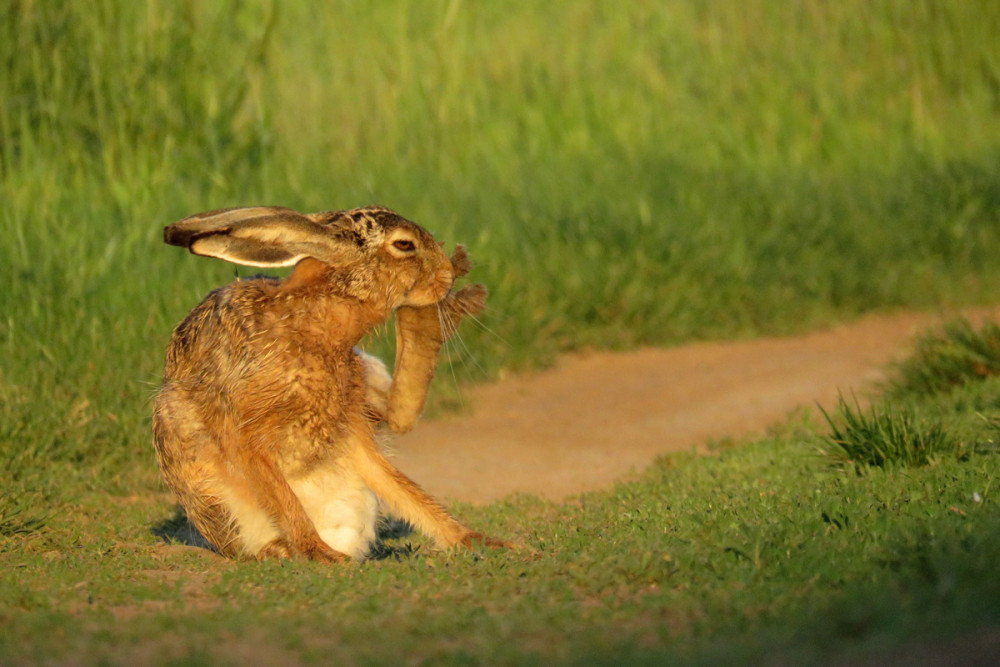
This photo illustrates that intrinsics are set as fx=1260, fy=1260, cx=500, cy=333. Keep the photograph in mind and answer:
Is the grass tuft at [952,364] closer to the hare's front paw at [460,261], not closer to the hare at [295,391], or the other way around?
the hare's front paw at [460,261]

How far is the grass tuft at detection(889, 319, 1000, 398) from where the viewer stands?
6980mm

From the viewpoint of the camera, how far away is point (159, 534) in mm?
5305

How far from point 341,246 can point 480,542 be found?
3.90ft

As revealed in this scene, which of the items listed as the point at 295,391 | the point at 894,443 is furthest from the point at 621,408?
the point at 295,391

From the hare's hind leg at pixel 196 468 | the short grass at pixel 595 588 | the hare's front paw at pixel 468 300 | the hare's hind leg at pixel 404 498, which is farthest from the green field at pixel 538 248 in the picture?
the hare's front paw at pixel 468 300

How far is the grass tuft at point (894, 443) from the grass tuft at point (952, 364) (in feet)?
5.02

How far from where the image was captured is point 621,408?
768 cm

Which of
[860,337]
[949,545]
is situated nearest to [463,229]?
[860,337]

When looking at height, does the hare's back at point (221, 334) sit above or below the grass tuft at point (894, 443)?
above

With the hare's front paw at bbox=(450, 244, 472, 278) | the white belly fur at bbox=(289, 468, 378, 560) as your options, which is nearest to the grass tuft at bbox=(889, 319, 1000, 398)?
the hare's front paw at bbox=(450, 244, 472, 278)

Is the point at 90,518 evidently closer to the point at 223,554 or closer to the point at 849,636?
the point at 223,554

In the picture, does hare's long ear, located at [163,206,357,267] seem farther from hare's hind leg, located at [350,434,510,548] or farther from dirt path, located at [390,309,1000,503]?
dirt path, located at [390,309,1000,503]

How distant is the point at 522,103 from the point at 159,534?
638 centimetres

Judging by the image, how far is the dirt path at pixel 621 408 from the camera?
6590 mm
